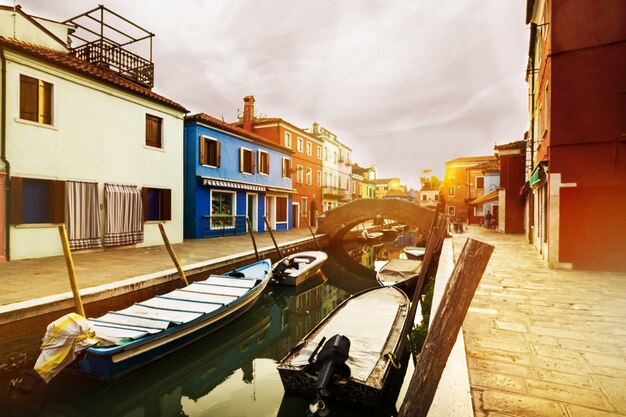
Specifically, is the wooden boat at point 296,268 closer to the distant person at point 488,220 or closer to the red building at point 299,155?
the red building at point 299,155

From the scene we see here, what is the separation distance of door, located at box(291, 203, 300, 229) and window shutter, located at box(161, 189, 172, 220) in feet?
44.6

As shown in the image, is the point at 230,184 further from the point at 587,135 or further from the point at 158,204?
the point at 587,135

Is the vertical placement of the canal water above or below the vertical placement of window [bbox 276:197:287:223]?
below

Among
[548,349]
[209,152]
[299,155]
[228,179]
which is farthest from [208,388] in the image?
[299,155]

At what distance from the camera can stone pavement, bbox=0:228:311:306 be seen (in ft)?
21.0

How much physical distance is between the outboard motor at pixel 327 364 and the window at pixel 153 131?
13.1m

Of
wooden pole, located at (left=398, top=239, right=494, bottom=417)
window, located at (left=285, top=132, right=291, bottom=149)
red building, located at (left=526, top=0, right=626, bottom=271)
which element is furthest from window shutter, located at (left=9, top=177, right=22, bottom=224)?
window, located at (left=285, top=132, right=291, bottom=149)

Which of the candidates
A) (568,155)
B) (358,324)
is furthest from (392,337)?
(568,155)

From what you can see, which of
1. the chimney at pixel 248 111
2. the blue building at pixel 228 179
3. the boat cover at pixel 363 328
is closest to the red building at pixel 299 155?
the chimney at pixel 248 111

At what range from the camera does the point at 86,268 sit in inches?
339

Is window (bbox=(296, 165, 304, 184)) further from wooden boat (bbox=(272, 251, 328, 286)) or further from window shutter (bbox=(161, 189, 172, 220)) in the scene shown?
wooden boat (bbox=(272, 251, 328, 286))

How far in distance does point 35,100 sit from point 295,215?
19.8 meters

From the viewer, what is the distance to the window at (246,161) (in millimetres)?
20266

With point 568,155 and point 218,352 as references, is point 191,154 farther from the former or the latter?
point 568,155
